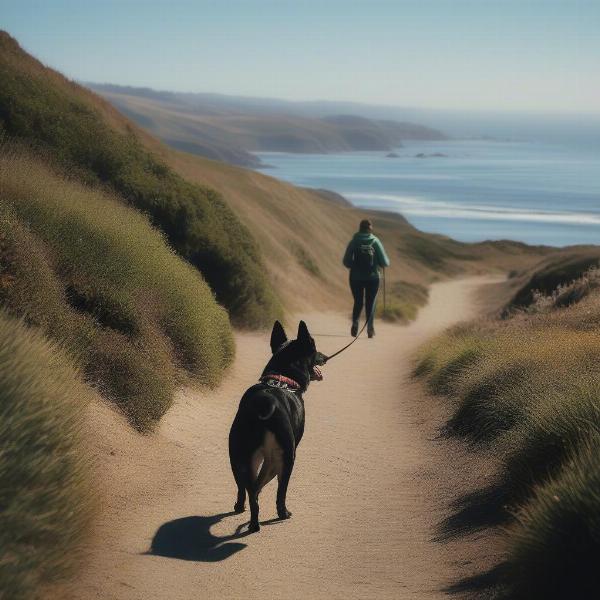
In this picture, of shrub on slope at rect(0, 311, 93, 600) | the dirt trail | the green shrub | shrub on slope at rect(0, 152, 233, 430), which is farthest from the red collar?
the green shrub

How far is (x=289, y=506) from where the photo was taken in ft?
31.2

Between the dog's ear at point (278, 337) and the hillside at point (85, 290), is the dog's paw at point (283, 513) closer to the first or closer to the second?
the dog's ear at point (278, 337)

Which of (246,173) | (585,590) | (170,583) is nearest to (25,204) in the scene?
(170,583)

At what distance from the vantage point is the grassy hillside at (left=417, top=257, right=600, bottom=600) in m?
5.68

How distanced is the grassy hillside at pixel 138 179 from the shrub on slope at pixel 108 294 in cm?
374

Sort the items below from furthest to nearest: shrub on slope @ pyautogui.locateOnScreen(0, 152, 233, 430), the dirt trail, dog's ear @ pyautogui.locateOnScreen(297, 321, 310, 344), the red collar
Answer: shrub on slope @ pyautogui.locateOnScreen(0, 152, 233, 430), dog's ear @ pyautogui.locateOnScreen(297, 321, 310, 344), the red collar, the dirt trail

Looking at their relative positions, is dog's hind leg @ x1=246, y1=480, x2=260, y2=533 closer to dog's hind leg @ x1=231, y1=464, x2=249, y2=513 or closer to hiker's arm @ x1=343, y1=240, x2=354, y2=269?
dog's hind leg @ x1=231, y1=464, x2=249, y2=513

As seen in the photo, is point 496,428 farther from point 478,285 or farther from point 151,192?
point 478,285

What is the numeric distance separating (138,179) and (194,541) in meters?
15.8

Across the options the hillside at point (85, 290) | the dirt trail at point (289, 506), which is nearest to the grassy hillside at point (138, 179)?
the hillside at point (85, 290)

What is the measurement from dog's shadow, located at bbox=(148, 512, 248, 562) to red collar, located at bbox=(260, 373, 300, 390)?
1.31 m

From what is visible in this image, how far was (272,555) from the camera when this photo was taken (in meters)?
7.84

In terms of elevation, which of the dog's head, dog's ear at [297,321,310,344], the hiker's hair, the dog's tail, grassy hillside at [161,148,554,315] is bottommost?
grassy hillside at [161,148,554,315]

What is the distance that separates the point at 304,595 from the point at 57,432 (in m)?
2.19
